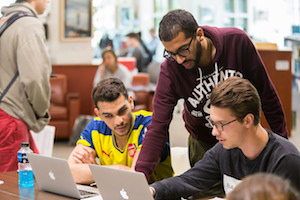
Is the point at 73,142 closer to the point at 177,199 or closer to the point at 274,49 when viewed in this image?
the point at 274,49

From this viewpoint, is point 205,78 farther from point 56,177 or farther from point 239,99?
point 56,177

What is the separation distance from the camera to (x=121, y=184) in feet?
6.63

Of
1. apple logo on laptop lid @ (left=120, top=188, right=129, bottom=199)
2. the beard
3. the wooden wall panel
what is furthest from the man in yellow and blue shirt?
the wooden wall panel

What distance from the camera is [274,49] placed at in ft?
21.7

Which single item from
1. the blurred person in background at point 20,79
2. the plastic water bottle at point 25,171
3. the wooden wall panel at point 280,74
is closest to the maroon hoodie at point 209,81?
the plastic water bottle at point 25,171

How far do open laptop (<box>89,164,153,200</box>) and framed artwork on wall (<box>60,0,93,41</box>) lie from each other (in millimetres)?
6988

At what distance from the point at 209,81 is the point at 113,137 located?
0.67 metres

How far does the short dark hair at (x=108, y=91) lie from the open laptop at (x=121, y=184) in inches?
27.5

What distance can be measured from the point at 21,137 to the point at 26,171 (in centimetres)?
66

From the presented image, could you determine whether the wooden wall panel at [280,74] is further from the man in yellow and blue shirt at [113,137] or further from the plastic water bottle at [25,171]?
the plastic water bottle at [25,171]

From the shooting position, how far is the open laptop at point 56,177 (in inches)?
92.5

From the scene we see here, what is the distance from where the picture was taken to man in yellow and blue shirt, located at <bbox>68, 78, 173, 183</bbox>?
9.03ft

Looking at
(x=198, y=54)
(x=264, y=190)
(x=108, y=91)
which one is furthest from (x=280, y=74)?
(x=264, y=190)

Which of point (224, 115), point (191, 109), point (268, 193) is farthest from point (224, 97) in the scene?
point (268, 193)
